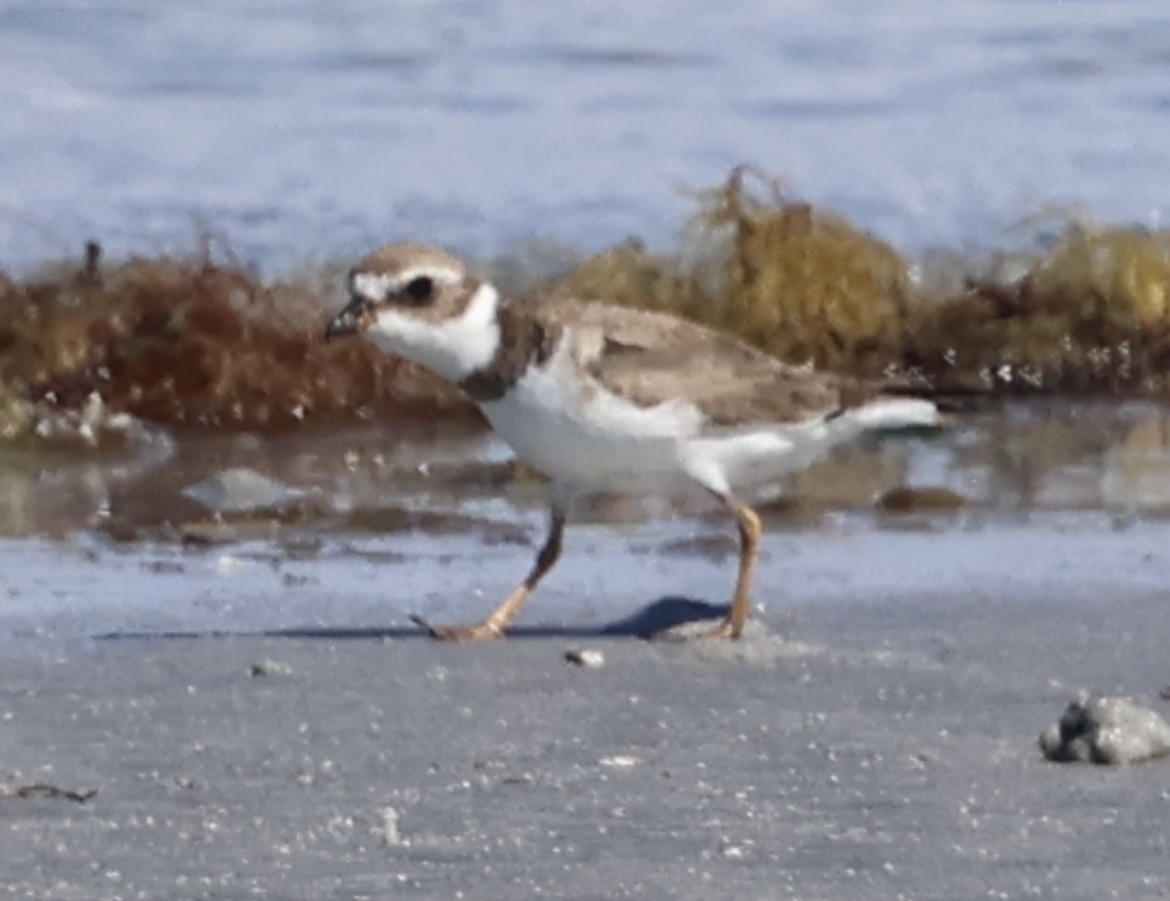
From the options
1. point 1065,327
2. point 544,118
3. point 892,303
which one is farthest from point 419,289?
point 544,118

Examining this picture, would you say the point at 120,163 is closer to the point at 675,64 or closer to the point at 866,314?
the point at 675,64

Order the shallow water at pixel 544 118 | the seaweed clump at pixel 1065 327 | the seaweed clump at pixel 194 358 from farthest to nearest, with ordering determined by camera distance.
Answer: the shallow water at pixel 544 118 < the seaweed clump at pixel 1065 327 < the seaweed clump at pixel 194 358

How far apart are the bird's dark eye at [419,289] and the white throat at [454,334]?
34 millimetres

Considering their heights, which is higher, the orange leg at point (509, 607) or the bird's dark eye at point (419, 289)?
A: the bird's dark eye at point (419, 289)

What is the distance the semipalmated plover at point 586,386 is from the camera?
5.55 metres

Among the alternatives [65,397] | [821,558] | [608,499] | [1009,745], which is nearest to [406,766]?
[1009,745]

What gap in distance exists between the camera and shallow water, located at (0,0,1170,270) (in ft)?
39.0

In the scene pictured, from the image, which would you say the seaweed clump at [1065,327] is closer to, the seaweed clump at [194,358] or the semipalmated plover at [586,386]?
the seaweed clump at [194,358]

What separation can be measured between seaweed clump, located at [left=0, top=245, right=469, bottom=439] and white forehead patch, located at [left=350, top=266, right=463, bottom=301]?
2.72 m

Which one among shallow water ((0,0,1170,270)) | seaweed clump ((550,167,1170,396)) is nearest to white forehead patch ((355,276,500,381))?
seaweed clump ((550,167,1170,396))

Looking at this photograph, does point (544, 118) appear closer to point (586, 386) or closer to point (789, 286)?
point (789, 286)

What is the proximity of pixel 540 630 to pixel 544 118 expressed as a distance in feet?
28.0

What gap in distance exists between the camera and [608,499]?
706 centimetres

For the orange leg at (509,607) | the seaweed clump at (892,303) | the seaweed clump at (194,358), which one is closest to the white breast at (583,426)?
the orange leg at (509,607)
